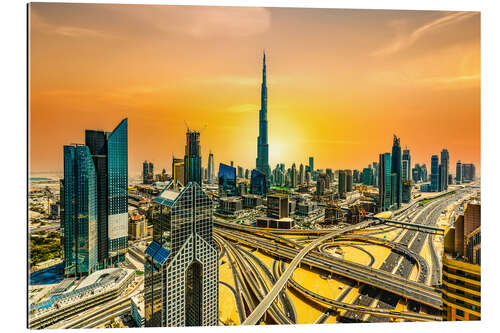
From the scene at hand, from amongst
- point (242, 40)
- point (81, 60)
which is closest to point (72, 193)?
point (81, 60)

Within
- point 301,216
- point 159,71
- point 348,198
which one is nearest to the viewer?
point 159,71

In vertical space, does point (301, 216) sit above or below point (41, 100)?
below

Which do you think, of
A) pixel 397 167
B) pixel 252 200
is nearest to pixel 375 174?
pixel 397 167

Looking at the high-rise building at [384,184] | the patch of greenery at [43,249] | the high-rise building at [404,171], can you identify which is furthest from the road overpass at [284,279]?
the patch of greenery at [43,249]

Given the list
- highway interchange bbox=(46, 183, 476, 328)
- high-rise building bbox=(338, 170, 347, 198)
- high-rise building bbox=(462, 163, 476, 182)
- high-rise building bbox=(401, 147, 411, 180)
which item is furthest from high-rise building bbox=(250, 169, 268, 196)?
high-rise building bbox=(462, 163, 476, 182)

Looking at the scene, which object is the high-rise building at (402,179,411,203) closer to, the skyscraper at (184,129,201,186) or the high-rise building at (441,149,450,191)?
the high-rise building at (441,149,450,191)

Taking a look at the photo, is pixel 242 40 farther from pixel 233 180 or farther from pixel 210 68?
pixel 233 180

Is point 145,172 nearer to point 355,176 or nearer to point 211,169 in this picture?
point 211,169
